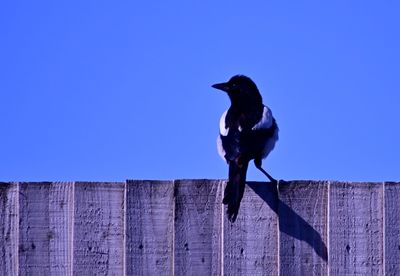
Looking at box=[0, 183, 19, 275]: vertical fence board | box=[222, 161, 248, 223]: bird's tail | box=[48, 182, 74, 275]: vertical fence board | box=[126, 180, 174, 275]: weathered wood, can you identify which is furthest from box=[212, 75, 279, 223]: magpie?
box=[0, 183, 19, 275]: vertical fence board

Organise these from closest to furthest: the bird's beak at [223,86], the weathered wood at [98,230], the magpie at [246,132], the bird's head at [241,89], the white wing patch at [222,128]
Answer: the weathered wood at [98,230] < the magpie at [246,132] < the white wing patch at [222,128] < the bird's head at [241,89] < the bird's beak at [223,86]

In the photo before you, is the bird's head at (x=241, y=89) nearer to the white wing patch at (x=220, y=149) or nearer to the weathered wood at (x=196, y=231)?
the white wing patch at (x=220, y=149)

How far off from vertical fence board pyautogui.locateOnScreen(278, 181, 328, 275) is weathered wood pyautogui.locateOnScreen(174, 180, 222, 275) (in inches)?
11.9

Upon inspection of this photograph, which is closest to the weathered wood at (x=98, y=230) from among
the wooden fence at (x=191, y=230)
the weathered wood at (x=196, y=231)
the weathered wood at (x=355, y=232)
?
the wooden fence at (x=191, y=230)

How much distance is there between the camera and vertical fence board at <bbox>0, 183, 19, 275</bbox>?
3.64 meters

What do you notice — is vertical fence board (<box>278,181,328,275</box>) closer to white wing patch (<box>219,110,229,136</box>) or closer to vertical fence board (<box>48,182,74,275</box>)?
vertical fence board (<box>48,182,74,275</box>)

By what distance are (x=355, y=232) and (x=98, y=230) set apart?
118cm

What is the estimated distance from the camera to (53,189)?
3680 mm

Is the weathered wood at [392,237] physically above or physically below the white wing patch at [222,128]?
below

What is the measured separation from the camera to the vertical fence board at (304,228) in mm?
3699

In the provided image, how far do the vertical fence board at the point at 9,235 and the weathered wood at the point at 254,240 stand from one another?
3.14ft

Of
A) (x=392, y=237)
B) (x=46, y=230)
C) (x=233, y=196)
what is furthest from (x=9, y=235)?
(x=392, y=237)

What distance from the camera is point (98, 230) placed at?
3627 millimetres

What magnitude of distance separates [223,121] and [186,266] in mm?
2659
